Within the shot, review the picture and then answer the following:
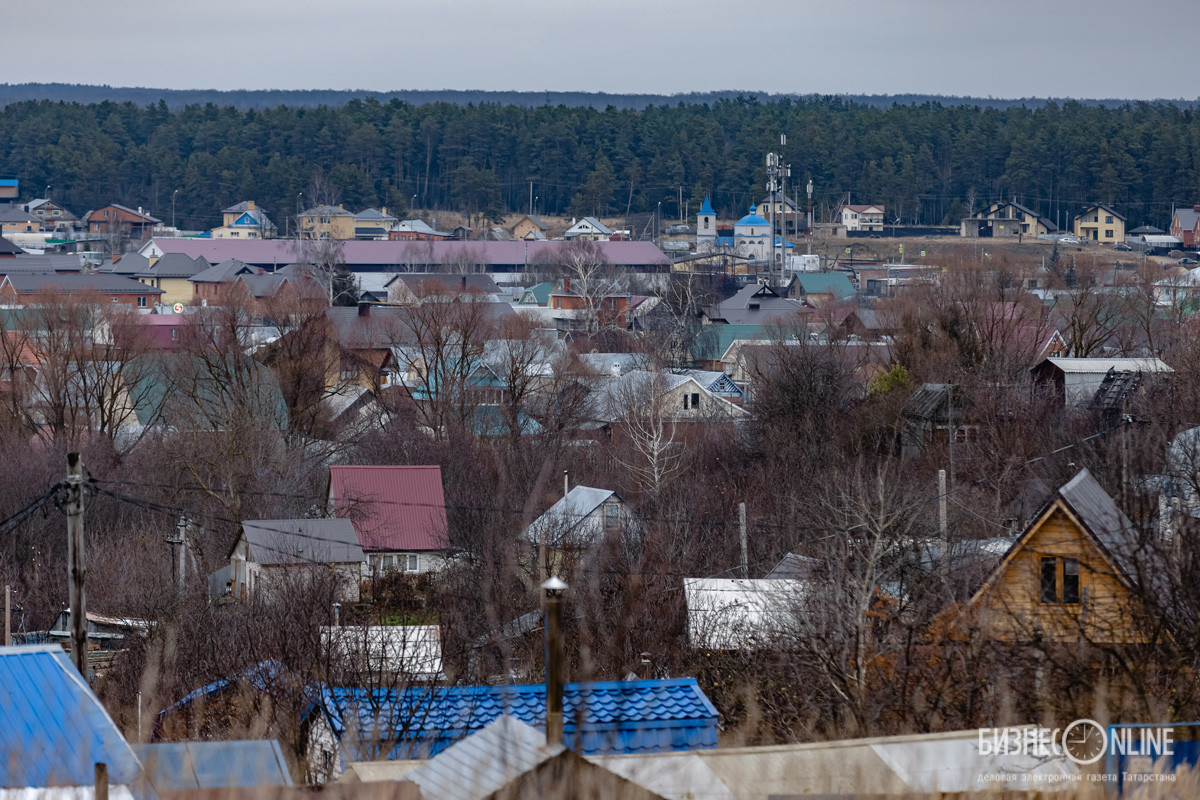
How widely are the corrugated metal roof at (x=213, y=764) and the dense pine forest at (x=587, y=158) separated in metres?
54.9

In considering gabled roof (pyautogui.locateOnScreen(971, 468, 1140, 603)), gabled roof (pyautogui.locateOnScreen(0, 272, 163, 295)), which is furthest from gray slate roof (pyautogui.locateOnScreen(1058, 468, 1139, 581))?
gabled roof (pyautogui.locateOnScreen(0, 272, 163, 295))

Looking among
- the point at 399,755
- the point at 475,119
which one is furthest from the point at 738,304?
the point at 475,119

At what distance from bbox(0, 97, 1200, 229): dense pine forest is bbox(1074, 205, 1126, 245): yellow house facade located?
2.89 m

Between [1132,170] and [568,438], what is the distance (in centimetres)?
4501

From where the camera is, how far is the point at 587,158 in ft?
216

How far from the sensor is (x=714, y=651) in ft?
25.3

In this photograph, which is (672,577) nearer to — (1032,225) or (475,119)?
(1032,225)

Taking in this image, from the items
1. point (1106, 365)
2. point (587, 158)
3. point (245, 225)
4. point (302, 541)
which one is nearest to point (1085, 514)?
point (302, 541)

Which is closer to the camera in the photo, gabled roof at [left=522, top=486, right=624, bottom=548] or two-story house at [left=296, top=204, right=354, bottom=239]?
gabled roof at [left=522, top=486, right=624, bottom=548]

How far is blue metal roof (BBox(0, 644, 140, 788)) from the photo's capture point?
147 inches

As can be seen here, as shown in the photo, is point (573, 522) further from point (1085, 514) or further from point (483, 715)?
point (483, 715)

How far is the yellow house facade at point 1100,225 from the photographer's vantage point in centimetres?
5122

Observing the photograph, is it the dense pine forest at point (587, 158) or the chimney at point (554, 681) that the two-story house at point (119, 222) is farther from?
the chimney at point (554, 681)

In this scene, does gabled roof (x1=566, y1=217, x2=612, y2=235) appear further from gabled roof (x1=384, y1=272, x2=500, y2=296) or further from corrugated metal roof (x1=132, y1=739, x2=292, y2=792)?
corrugated metal roof (x1=132, y1=739, x2=292, y2=792)
